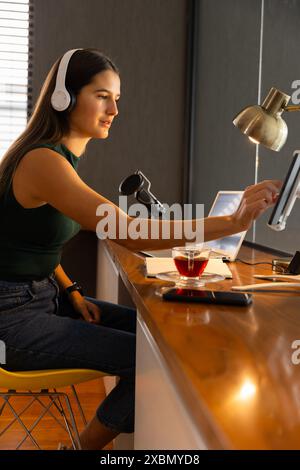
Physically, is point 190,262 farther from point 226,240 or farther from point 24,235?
point 226,240

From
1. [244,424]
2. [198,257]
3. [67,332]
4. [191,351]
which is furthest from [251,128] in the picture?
[244,424]

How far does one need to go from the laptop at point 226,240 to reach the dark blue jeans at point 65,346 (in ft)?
1.86

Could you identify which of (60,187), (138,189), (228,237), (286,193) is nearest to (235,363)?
(286,193)

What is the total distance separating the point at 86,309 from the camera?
2.03 metres

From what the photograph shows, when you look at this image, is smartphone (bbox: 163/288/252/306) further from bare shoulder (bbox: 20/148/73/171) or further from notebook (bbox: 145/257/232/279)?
bare shoulder (bbox: 20/148/73/171)

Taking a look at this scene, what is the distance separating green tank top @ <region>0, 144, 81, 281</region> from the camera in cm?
172

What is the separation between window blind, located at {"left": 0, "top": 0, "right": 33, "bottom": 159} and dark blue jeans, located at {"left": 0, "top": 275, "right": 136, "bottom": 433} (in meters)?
2.43

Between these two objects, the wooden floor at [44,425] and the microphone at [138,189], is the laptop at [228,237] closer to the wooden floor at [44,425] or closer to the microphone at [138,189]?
the microphone at [138,189]

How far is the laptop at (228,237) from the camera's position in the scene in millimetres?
2163

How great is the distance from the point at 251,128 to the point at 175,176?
2389mm

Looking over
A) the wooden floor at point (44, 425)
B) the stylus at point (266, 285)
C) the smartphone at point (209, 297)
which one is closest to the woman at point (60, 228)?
the stylus at point (266, 285)

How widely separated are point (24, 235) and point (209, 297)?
619 millimetres

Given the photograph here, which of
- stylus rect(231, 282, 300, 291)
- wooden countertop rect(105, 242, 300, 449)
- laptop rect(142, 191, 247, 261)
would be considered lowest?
laptop rect(142, 191, 247, 261)

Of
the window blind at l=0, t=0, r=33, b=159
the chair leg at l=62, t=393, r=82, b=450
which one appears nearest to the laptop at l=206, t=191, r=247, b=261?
the chair leg at l=62, t=393, r=82, b=450
